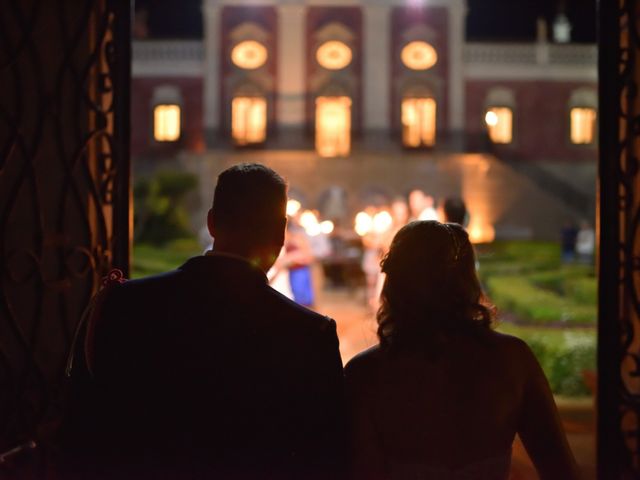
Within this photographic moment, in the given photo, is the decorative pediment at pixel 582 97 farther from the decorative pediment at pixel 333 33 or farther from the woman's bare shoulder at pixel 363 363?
the woman's bare shoulder at pixel 363 363

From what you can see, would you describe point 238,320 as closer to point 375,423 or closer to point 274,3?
point 375,423

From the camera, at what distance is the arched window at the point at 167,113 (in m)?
27.9

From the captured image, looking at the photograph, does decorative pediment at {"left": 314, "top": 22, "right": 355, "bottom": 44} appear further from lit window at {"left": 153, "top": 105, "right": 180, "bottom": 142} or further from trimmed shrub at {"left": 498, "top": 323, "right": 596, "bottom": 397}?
trimmed shrub at {"left": 498, "top": 323, "right": 596, "bottom": 397}

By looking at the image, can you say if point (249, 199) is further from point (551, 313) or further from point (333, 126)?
point (333, 126)

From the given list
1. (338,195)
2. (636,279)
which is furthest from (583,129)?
(636,279)

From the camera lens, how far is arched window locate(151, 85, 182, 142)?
2794 centimetres

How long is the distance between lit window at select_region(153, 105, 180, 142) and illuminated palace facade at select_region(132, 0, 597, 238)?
15 cm

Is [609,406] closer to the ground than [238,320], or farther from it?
closer to the ground

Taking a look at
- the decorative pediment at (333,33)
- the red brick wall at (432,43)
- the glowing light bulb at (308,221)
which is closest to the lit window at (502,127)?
the red brick wall at (432,43)

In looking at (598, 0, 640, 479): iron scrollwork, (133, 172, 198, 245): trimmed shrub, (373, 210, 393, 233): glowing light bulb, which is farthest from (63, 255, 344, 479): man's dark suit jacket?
(133, 172, 198, 245): trimmed shrub

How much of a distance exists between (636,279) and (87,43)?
9.40 ft

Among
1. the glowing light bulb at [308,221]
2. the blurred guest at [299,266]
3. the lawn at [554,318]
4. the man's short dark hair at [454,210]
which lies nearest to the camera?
the man's short dark hair at [454,210]

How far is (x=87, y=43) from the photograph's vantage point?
360 centimetres

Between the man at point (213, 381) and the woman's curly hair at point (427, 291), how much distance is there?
37cm
